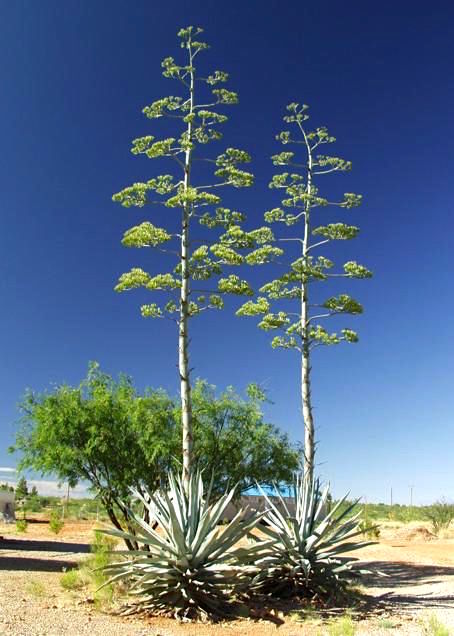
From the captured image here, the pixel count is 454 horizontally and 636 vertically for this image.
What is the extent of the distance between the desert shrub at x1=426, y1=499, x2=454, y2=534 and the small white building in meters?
20.9

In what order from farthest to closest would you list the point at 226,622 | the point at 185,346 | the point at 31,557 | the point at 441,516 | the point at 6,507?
1. the point at 6,507
2. the point at 441,516
3. the point at 31,557
4. the point at 185,346
5. the point at 226,622

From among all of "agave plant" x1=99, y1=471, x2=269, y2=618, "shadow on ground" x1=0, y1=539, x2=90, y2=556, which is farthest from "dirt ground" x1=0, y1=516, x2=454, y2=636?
"shadow on ground" x1=0, y1=539, x2=90, y2=556

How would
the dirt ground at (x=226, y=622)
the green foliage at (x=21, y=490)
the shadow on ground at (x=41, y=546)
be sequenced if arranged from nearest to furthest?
the dirt ground at (x=226, y=622)
the shadow on ground at (x=41, y=546)
the green foliage at (x=21, y=490)

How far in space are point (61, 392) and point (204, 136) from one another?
A: 6709 millimetres

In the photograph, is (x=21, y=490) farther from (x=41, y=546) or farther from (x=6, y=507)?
(x=41, y=546)

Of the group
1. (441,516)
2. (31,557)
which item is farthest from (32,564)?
(441,516)

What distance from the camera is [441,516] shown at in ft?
97.2

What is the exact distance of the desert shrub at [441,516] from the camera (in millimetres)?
28922

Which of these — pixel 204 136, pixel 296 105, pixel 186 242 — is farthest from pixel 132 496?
pixel 296 105

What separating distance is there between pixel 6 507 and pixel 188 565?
29444 mm

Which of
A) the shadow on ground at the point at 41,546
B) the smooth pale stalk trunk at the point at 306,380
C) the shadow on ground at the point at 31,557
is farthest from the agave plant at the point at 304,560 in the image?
the shadow on ground at the point at 41,546

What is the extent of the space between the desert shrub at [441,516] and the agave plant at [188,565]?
73.3 ft

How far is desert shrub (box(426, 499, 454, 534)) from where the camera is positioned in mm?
Result: 28922

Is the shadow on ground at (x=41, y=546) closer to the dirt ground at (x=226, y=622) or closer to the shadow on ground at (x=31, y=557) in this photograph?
the shadow on ground at (x=31, y=557)
